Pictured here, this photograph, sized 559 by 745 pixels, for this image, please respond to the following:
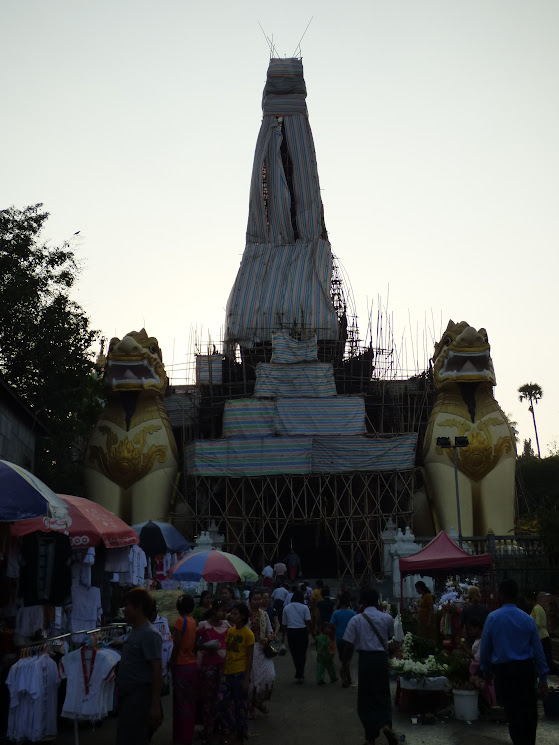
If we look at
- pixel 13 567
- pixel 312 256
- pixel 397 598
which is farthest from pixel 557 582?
pixel 312 256

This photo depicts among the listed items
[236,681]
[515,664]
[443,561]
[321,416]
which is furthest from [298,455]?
[515,664]

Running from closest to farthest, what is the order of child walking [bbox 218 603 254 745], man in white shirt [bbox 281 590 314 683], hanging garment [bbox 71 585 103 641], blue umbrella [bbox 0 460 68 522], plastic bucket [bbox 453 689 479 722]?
1. blue umbrella [bbox 0 460 68 522]
2. child walking [bbox 218 603 254 745]
3. plastic bucket [bbox 453 689 479 722]
4. hanging garment [bbox 71 585 103 641]
5. man in white shirt [bbox 281 590 314 683]

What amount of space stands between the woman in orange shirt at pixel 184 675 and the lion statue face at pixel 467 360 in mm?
A: 19580

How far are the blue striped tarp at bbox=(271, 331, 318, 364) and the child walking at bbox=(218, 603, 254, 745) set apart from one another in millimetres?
20997

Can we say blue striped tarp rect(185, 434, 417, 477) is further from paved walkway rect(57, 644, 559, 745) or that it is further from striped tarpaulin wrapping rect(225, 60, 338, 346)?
paved walkway rect(57, 644, 559, 745)

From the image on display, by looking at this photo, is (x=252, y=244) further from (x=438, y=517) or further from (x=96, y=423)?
(x=438, y=517)

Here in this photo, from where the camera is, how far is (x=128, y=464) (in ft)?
86.7

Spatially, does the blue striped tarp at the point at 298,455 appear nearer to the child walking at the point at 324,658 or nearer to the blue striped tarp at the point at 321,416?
the blue striped tarp at the point at 321,416

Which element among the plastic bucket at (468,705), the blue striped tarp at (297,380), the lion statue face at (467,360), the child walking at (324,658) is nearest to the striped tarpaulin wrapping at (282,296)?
the blue striped tarp at (297,380)

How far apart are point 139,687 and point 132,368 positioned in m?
21.5

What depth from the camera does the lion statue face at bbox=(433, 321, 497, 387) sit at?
2650 centimetres

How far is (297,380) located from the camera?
2859 cm

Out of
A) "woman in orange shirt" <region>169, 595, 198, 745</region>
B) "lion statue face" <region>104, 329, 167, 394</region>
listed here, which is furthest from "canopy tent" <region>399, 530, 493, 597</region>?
"lion statue face" <region>104, 329, 167, 394</region>

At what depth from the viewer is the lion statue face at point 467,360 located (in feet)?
86.9
